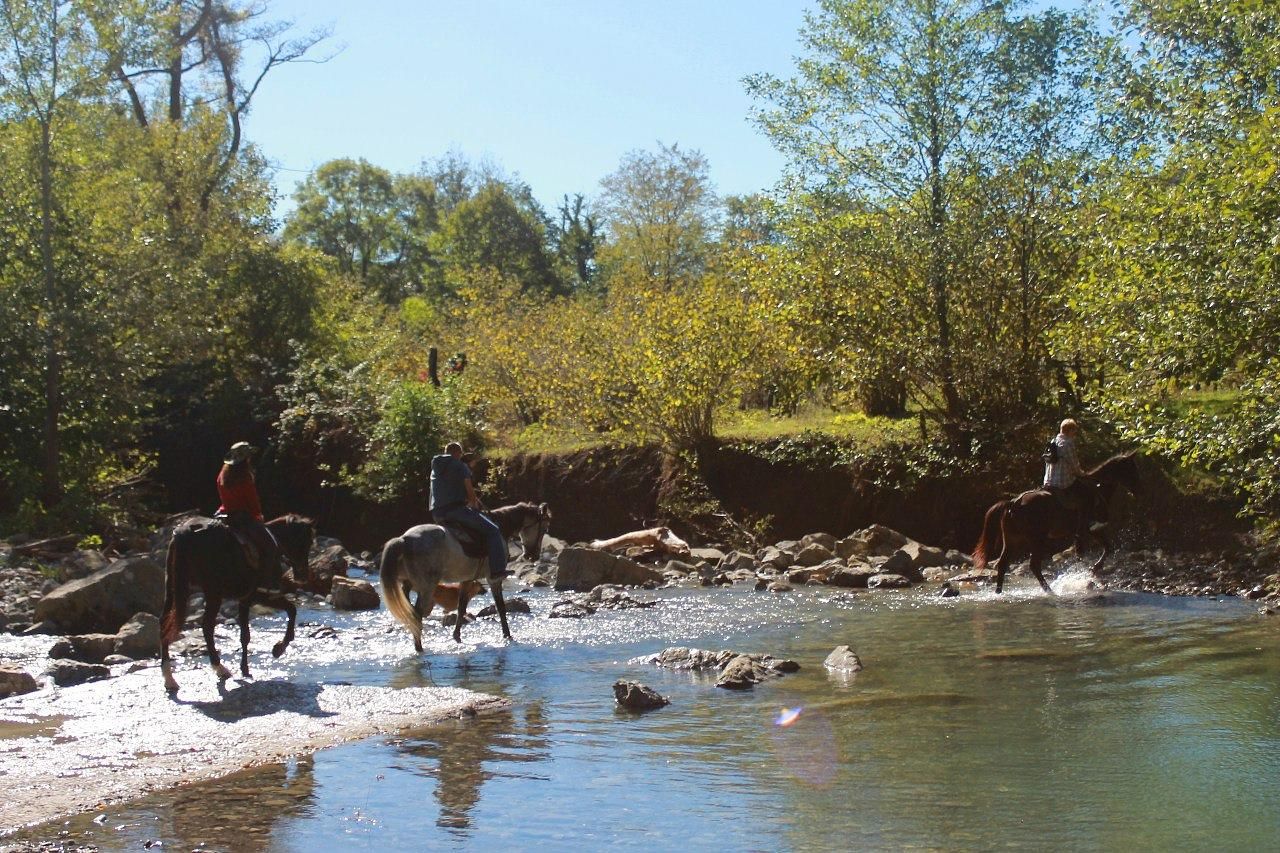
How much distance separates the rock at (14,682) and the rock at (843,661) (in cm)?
720

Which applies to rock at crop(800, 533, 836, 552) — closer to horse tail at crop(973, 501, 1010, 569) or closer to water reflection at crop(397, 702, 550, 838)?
horse tail at crop(973, 501, 1010, 569)

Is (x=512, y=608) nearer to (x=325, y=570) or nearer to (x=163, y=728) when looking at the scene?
(x=325, y=570)

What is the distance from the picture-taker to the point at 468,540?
14.1m

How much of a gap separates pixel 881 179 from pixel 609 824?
1847 centimetres

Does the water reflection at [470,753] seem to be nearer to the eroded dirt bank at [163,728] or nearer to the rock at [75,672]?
the eroded dirt bank at [163,728]

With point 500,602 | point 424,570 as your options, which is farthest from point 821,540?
point 424,570

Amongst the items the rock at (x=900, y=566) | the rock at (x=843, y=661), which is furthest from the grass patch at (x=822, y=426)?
the rock at (x=843, y=661)

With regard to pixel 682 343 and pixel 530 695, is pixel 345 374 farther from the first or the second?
pixel 530 695

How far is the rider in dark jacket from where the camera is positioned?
14.0 m

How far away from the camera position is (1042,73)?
22.8m

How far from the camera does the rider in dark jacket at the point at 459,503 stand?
1405 cm

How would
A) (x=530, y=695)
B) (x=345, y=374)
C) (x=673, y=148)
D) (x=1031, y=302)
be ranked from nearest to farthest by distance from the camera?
(x=530, y=695) < (x=1031, y=302) < (x=345, y=374) < (x=673, y=148)

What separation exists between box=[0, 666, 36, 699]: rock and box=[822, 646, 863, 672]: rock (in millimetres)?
7203

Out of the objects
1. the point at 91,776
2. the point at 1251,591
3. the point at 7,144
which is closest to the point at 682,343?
the point at 1251,591
